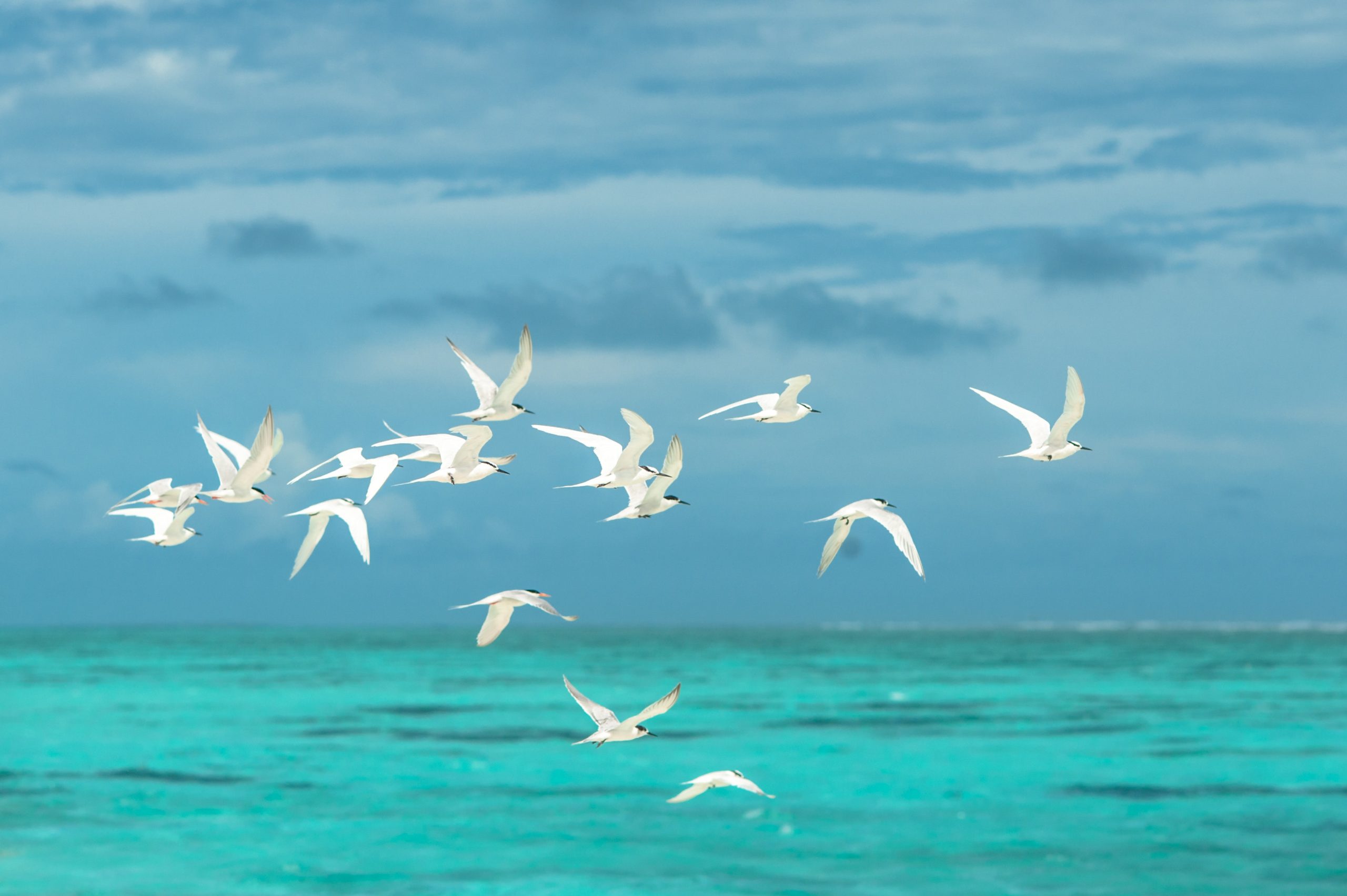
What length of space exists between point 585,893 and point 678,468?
63.4 feet

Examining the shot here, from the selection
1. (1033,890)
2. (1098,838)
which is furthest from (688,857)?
(1098,838)

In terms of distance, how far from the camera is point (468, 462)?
57.9ft

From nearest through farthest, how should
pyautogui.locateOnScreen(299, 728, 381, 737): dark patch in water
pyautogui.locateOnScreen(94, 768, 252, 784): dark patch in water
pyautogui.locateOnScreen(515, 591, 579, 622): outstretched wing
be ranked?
pyautogui.locateOnScreen(515, 591, 579, 622): outstretched wing → pyautogui.locateOnScreen(94, 768, 252, 784): dark patch in water → pyautogui.locateOnScreen(299, 728, 381, 737): dark patch in water

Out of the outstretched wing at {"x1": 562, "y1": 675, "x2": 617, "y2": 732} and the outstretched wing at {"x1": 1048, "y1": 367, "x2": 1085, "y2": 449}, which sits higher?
the outstretched wing at {"x1": 1048, "y1": 367, "x2": 1085, "y2": 449}

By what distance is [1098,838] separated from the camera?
3922 centimetres

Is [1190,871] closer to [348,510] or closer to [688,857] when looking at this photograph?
[688,857]

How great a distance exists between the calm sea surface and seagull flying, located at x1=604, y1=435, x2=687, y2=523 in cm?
1882

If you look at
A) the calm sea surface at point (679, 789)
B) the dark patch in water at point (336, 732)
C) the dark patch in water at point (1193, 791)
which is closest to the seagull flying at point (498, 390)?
the calm sea surface at point (679, 789)

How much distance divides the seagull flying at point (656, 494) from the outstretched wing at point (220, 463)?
16.8ft

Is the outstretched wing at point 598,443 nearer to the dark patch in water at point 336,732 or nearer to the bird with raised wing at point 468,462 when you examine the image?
the bird with raised wing at point 468,462

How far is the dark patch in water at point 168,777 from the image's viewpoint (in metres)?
49.1

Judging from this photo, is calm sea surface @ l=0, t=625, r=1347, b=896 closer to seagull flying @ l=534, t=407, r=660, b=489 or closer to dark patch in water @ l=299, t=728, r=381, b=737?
dark patch in water @ l=299, t=728, r=381, b=737

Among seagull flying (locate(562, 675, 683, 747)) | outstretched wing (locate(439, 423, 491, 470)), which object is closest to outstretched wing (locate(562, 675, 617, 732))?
seagull flying (locate(562, 675, 683, 747))

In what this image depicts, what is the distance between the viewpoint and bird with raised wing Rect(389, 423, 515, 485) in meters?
17.4
